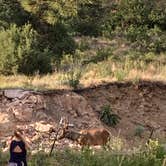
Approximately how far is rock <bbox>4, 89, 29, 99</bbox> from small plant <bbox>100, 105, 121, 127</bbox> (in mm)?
2678

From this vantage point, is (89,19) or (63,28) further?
(89,19)

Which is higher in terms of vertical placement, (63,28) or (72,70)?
(63,28)

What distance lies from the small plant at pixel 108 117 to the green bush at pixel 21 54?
4.03 meters

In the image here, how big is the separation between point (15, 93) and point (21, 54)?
415 centimetres

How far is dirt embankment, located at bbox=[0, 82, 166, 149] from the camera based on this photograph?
15555 millimetres

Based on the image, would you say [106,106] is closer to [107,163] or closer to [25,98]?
[25,98]

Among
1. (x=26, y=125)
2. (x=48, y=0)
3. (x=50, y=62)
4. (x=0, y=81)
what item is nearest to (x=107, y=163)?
(x=26, y=125)

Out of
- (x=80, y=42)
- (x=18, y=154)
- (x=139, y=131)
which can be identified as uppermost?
(x=18, y=154)

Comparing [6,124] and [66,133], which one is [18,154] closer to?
[66,133]

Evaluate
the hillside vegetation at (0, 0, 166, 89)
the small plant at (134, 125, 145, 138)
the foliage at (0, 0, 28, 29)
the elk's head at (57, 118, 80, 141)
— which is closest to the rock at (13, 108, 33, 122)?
the elk's head at (57, 118, 80, 141)

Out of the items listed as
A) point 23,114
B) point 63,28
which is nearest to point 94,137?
point 23,114

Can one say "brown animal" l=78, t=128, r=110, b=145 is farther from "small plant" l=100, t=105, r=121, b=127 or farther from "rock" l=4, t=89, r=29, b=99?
"rock" l=4, t=89, r=29, b=99

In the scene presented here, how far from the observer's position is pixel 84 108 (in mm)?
17656

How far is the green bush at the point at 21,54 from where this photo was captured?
20.3 m
